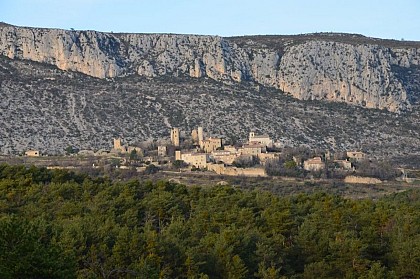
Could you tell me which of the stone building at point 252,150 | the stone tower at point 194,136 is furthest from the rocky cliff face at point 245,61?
the stone building at point 252,150

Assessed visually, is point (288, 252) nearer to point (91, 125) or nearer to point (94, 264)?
point (94, 264)

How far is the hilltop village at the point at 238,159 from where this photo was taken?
182ft

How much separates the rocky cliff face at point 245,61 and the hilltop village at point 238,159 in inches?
556

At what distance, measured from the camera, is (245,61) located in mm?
83375

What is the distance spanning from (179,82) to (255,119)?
9745 millimetres

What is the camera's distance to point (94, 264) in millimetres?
20953

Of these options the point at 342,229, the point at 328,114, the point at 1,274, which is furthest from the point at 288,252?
the point at 328,114

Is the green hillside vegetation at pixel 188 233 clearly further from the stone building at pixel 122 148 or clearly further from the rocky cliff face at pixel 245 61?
the rocky cliff face at pixel 245 61

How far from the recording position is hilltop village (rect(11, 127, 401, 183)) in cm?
5562

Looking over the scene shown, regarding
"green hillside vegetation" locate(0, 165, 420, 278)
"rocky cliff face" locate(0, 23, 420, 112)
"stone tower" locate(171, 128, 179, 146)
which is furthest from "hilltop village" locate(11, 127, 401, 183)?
"green hillside vegetation" locate(0, 165, 420, 278)

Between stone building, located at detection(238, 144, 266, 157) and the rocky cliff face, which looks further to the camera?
the rocky cliff face

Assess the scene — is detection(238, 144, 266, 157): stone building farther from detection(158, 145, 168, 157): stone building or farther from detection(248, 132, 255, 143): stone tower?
detection(158, 145, 168, 157): stone building

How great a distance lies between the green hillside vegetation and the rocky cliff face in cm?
4361

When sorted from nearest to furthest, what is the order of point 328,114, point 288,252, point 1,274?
point 1,274 < point 288,252 < point 328,114
